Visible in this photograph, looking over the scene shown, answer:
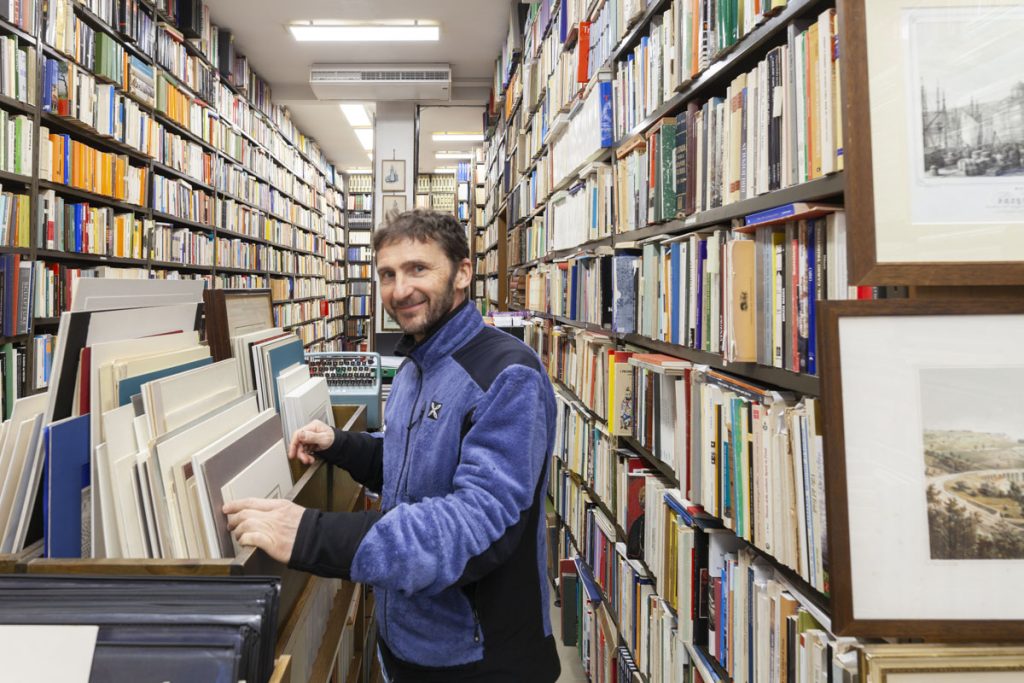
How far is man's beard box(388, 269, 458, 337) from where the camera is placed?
44.7 inches

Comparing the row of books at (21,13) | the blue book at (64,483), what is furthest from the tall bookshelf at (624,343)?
the row of books at (21,13)

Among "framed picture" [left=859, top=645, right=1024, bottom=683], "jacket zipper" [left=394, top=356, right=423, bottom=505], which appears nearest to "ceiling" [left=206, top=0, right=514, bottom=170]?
"jacket zipper" [left=394, top=356, right=423, bottom=505]

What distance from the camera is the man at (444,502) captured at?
0.80m

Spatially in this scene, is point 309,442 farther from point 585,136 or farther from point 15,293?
point 15,293

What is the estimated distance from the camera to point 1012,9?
2.09 ft

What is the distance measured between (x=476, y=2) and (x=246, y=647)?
473 centimetres

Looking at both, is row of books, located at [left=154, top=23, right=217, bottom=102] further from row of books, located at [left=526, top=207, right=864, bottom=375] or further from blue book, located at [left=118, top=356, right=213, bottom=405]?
blue book, located at [left=118, top=356, right=213, bottom=405]

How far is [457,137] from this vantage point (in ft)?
25.8

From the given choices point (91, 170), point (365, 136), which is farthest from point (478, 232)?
point (91, 170)

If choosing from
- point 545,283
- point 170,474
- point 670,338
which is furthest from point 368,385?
point 170,474

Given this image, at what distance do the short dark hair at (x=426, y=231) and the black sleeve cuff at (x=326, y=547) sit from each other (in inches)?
22.3

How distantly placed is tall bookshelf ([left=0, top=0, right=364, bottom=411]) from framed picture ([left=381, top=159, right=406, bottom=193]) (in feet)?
4.00

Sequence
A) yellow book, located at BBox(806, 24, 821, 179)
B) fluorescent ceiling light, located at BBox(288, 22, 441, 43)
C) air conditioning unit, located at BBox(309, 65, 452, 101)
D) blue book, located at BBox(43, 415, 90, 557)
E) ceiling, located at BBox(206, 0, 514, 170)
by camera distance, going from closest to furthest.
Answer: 1. blue book, located at BBox(43, 415, 90, 557)
2. yellow book, located at BBox(806, 24, 821, 179)
3. ceiling, located at BBox(206, 0, 514, 170)
4. fluorescent ceiling light, located at BBox(288, 22, 441, 43)
5. air conditioning unit, located at BBox(309, 65, 452, 101)

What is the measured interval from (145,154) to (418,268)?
333 cm
